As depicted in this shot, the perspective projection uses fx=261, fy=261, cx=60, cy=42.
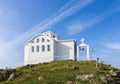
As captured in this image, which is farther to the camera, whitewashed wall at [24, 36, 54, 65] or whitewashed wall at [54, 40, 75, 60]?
whitewashed wall at [24, 36, 54, 65]

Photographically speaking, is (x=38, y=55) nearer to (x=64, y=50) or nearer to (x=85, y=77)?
(x=64, y=50)

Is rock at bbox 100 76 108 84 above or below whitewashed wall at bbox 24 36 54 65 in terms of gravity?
below

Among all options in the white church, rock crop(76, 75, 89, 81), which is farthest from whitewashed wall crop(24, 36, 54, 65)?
rock crop(76, 75, 89, 81)

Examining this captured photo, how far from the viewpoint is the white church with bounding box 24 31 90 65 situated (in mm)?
63219

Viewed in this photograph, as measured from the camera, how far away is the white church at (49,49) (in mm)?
63219

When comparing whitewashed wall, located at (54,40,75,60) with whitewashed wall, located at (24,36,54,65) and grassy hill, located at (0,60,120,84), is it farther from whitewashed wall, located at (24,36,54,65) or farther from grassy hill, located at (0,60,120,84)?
grassy hill, located at (0,60,120,84)

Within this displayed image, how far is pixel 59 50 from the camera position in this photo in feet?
209

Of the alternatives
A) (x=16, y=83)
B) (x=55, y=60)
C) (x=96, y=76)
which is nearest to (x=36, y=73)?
(x=16, y=83)

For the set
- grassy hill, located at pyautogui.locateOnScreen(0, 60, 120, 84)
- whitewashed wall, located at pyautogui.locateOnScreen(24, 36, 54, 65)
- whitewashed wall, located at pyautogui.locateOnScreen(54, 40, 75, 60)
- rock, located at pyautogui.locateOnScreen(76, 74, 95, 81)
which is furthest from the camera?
whitewashed wall, located at pyautogui.locateOnScreen(24, 36, 54, 65)

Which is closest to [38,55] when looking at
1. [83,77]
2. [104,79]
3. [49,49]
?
[49,49]

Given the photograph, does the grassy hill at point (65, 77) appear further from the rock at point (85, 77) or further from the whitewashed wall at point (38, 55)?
the whitewashed wall at point (38, 55)

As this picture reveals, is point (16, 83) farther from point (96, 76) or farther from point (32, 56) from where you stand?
point (32, 56)

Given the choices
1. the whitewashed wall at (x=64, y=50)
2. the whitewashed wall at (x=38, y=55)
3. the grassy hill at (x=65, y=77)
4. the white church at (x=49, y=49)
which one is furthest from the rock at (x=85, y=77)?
the whitewashed wall at (x=38, y=55)

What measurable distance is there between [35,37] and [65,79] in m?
28.5
